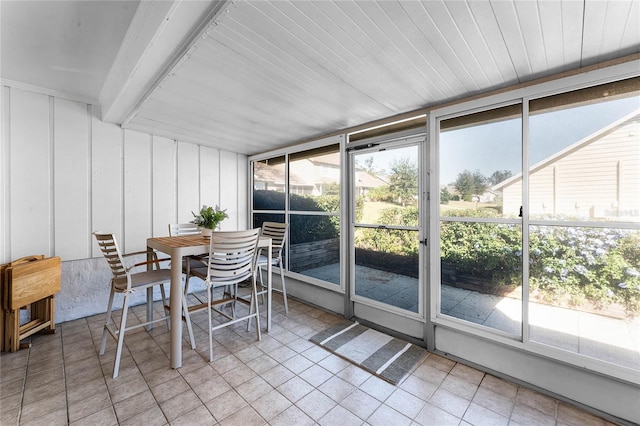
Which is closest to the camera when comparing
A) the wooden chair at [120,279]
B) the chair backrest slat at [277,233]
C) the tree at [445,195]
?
the wooden chair at [120,279]

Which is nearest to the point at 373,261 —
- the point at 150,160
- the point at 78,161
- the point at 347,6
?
the point at 347,6

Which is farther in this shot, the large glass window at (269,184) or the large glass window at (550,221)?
the large glass window at (269,184)

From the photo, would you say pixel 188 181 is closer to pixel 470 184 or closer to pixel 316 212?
pixel 316 212

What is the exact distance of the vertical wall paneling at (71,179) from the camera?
297 cm

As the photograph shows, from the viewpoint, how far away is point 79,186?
3.12 m

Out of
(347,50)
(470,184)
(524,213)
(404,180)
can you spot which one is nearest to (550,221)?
(524,213)

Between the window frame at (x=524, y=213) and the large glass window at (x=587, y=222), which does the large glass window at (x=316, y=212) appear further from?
the large glass window at (x=587, y=222)

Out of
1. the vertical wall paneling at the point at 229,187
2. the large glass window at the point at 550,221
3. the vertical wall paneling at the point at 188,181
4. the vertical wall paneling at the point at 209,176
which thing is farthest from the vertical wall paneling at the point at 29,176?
the large glass window at the point at 550,221

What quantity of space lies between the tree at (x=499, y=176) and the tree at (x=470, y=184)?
5 centimetres

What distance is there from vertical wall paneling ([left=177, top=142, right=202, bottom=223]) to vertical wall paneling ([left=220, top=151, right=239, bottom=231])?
1.46 feet

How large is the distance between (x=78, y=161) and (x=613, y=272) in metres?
5.30

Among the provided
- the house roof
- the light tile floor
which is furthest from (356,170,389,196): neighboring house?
the light tile floor

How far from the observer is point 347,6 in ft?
4.27

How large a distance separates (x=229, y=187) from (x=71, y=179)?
2096mm
